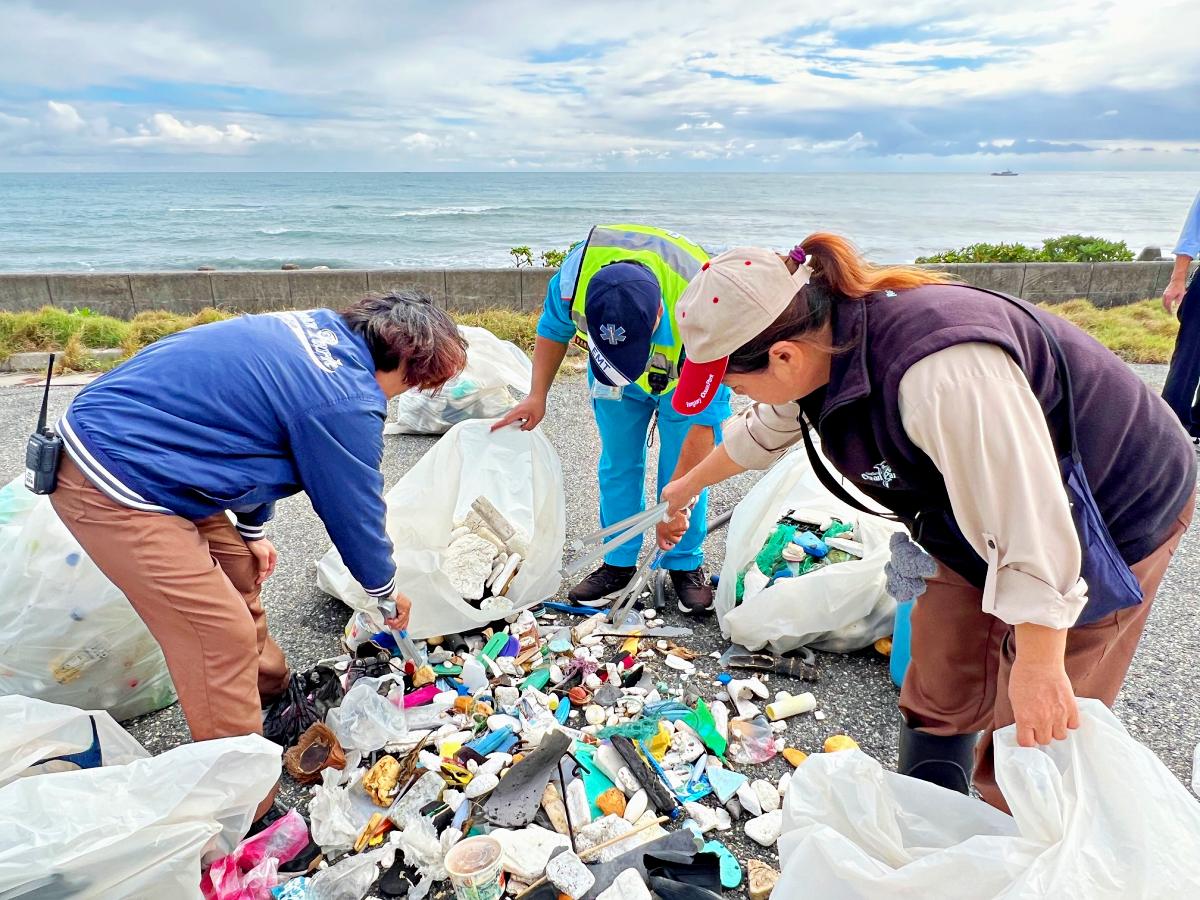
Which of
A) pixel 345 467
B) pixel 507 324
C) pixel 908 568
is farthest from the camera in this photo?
pixel 507 324

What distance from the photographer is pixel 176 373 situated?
164 cm

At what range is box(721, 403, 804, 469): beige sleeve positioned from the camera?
1.67 metres

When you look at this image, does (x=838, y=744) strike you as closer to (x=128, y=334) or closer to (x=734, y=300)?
(x=734, y=300)

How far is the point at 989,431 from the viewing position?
1.00m

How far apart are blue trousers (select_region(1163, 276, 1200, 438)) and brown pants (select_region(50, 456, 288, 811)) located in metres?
4.63

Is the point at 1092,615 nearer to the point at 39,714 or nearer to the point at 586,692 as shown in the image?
the point at 586,692

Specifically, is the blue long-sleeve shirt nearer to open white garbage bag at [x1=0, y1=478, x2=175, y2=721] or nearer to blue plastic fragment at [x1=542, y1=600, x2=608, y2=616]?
blue plastic fragment at [x1=542, y1=600, x2=608, y2=616]

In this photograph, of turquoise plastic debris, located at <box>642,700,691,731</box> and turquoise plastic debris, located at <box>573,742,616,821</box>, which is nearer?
turquoise plastic debris, located at <box>573,742,616,821</box>

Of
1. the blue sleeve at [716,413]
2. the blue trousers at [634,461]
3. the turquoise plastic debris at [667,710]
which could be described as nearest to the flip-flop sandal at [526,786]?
the turquoise plastic debris at [667,710]

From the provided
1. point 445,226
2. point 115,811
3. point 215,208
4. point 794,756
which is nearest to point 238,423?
point 115,811

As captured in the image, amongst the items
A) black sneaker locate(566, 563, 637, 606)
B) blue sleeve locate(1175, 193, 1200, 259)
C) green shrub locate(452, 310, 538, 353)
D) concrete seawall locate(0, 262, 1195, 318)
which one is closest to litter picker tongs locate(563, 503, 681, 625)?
black sneaker locate(566, 563, 637, 606)

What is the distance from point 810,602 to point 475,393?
2714 millimetres

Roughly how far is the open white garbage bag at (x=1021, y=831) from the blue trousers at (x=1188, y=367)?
370 centimetres

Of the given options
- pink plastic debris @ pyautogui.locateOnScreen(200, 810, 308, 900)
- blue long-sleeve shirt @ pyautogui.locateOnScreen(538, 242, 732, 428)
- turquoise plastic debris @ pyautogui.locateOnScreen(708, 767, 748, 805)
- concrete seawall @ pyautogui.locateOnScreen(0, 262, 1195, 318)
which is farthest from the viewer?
concrete seawall @ pyautogui.locateOnScreen(0, 262, 1195, 318)
